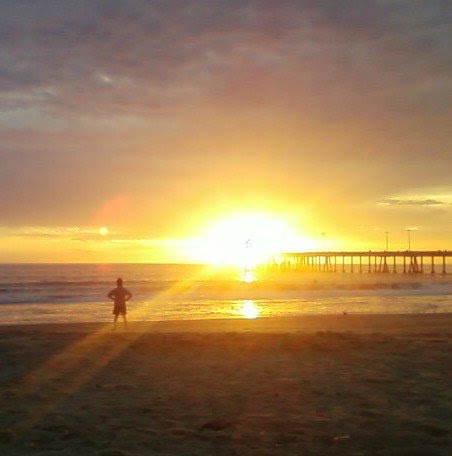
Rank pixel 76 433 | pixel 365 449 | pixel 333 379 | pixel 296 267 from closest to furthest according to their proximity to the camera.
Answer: pixel 365 449 → pixel 76 433 → pixel 333 379 → pixel 296 267

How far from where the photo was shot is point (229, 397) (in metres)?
8.65

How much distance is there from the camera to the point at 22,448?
6426mm

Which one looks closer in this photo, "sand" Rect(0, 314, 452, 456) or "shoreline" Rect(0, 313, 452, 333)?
"sand" Rect(0, 314, 452, 456)

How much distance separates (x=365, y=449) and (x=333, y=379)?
11.1 feet

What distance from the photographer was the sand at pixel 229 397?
21.6 feet

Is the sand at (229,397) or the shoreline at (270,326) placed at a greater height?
the sand at (229,397)

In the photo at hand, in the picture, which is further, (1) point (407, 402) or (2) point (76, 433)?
(1) point (407, 402)

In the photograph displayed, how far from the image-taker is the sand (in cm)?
658

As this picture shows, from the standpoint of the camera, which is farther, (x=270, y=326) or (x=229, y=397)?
(x=270, y=326)

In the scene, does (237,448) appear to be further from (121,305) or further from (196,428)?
(121,305)

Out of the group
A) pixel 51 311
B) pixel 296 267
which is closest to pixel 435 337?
pixel 51 311

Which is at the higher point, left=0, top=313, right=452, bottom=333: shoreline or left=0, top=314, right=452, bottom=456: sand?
left=0, top=314, right=452, bottom=456: sand

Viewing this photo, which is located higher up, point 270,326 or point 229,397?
point 229,397

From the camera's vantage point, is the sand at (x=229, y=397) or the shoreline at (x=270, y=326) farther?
the shoreline at (x=270, y=326)
